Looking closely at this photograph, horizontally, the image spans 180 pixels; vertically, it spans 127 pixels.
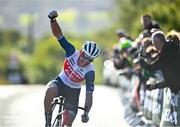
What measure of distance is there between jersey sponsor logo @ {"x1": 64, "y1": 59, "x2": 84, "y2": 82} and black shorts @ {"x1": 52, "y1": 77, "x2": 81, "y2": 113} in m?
0.16

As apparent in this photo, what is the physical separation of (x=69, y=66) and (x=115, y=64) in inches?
383

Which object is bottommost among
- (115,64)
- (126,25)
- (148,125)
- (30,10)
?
(148,125)

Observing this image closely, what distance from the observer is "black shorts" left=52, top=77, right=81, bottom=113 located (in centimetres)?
1467

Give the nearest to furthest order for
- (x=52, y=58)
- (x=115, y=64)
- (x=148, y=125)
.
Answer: (x=148, y=125), (x=115, y=64), (x=52, y=58)

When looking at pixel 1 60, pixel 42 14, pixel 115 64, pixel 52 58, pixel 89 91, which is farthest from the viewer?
pixel 42 14

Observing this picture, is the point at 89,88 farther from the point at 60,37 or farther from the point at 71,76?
the point at 60,37

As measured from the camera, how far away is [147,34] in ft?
67.3

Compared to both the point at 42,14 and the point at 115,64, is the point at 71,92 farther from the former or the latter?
the point at 42,14

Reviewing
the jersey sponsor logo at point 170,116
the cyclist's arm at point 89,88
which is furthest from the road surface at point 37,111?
the cyclist's arm at point 89,88

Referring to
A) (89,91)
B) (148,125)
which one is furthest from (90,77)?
(148,125)

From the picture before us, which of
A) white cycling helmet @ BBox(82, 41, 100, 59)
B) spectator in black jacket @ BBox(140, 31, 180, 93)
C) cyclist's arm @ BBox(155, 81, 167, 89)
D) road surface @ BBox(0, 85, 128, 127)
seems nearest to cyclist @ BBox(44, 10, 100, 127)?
white cycling helmet @ BBox(82, 41, 100, 59)

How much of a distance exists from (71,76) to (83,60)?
1.42 feet

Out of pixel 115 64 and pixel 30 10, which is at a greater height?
pixel 30 10

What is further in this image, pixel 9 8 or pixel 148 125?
pixel 9 8
